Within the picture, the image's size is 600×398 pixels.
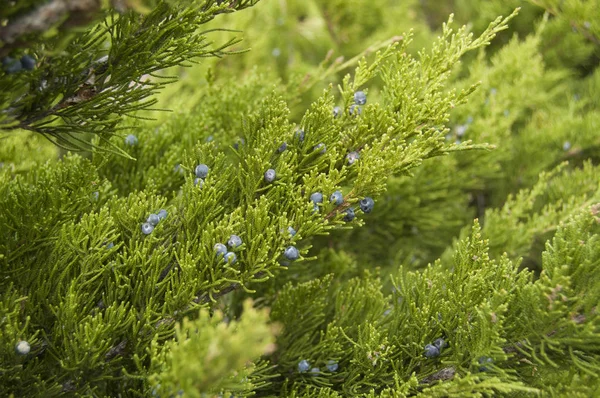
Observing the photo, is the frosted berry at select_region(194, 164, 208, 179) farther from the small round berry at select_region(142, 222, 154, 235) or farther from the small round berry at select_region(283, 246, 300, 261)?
the small round berry at select_region(283, 246, 300, 261)

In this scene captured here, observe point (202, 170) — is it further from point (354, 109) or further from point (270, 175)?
point (354, 109)

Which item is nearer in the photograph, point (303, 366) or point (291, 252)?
point (291, 252)

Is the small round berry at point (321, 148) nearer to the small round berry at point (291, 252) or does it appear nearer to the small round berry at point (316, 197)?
the small round berry at point (316, 197)

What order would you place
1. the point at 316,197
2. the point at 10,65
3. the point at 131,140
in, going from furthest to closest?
the point at 131,140 → the point at 316,197 → the point at 10,65

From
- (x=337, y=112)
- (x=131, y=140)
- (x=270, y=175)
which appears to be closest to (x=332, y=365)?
(x=270, y=175)

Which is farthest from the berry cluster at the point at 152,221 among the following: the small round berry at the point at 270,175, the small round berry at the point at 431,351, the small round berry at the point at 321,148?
the small round berry at the point at 431,351

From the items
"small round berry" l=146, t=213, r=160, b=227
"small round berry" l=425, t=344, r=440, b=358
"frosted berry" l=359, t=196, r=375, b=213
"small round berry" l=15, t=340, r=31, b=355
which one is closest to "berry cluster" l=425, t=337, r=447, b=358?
"small round berry" l=425, t=344, r=440, b=358

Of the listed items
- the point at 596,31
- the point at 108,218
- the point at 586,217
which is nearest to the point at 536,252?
the point at 596,31

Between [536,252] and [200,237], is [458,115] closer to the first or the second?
[536,252]
